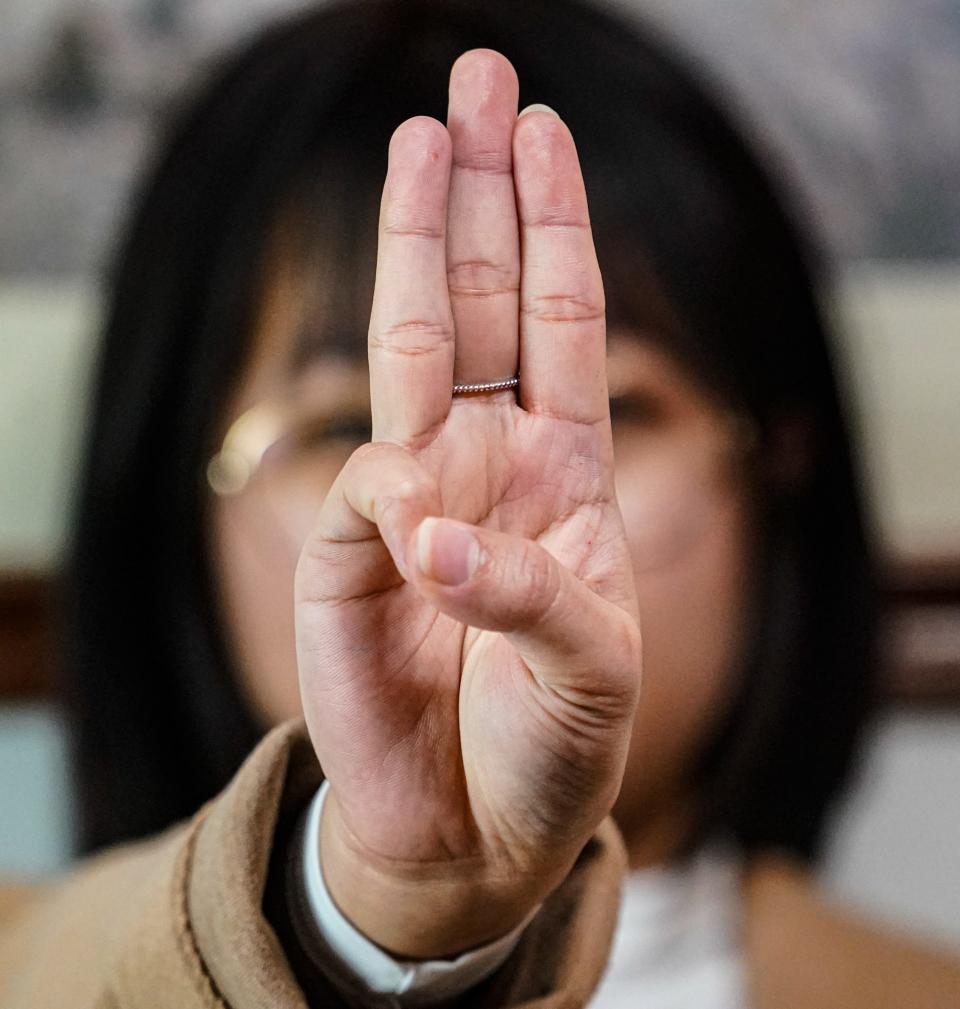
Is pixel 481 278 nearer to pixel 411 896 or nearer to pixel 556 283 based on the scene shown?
pixel 556 283

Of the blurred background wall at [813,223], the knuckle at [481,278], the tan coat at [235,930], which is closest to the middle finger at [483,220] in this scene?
the knuckle at [481,278]

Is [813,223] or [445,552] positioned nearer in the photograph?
[445,552]

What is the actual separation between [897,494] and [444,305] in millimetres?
619

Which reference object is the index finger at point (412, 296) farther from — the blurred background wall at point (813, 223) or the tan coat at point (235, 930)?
the blurred background wall at point (813, 223)

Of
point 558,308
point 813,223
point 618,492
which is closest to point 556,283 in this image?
point 558,308

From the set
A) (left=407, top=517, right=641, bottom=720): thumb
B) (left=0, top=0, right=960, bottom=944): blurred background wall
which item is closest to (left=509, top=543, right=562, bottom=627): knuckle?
(left=407, top=517, right=641, bottom=720): thumb

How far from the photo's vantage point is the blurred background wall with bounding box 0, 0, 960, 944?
0.74 m

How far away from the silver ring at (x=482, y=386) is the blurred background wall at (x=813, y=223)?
0.49 m

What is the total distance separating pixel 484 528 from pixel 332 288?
12cm

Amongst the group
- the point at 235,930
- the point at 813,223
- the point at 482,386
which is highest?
the point at 813,223

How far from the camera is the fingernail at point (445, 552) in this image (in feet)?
0.69

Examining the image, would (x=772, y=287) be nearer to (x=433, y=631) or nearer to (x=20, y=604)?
(x=433, y=631)

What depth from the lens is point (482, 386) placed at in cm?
27

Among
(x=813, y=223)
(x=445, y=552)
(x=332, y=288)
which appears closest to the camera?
(x=445, y=552)
